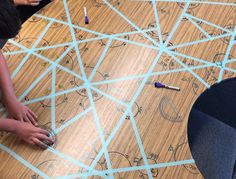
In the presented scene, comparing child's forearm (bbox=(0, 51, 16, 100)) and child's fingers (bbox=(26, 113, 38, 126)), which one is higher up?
child's forearm (bbox=(0, 51, 16, 100))

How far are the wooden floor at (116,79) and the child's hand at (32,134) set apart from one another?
0.06 feet

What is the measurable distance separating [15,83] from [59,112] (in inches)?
7.5

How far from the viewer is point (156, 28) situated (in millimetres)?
1122

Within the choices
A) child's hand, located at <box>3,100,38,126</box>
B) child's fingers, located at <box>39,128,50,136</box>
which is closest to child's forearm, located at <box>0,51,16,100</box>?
child's hand, located at <box>3,100,38,126</box>

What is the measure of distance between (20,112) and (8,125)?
5cm

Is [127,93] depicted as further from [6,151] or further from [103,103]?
[6,151]

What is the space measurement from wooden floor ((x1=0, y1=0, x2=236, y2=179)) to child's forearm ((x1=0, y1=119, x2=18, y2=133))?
2cm

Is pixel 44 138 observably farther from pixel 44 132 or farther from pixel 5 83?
pixel 5 83

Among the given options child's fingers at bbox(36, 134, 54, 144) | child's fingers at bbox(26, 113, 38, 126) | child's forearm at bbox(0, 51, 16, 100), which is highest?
child's forearm at bbox(0, 51, 16, 100)

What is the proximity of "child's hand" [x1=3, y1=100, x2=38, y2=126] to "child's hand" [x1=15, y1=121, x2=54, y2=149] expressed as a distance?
25 mm

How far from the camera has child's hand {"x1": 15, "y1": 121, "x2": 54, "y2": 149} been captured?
908 millimetres

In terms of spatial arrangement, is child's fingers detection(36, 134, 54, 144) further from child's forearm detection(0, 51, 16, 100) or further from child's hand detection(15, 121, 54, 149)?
child's forearm detection(0, 51, 16, 100)

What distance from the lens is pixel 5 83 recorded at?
981 millimetres

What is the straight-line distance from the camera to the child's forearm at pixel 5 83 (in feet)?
3.17
